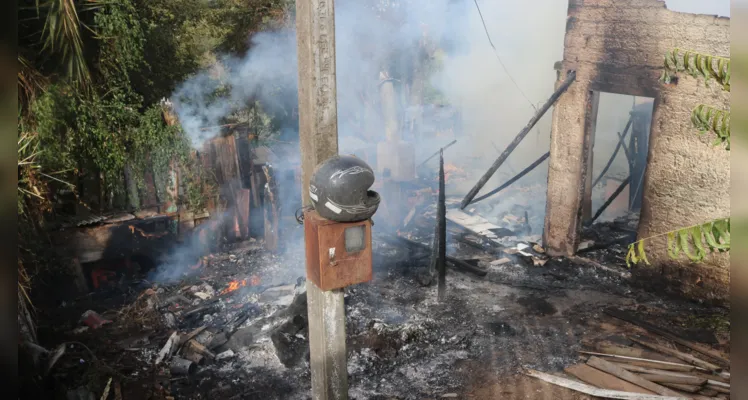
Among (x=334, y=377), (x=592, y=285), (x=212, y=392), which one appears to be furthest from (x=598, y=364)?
(x=212, y=392)

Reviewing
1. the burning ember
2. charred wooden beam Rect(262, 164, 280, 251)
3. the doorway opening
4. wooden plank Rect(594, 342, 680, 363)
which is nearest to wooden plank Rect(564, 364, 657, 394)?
wooden plank Rect(594, 342, 680, 363)

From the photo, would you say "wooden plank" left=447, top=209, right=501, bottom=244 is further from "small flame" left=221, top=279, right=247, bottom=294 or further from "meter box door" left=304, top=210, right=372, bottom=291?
"meter box door" left=304, top=210, right=372, bottom=291

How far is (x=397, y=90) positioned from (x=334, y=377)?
1524 cm

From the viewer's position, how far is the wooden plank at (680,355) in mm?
6777

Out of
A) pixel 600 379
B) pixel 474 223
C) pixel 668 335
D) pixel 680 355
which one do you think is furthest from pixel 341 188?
pixel 474 223

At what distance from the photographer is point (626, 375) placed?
21.9 ft

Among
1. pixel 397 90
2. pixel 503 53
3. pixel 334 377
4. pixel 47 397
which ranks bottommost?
pixel 47 397

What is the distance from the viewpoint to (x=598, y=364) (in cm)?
710

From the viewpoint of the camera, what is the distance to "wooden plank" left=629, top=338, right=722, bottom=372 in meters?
6.78

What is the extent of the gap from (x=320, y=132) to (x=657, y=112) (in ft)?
25.4

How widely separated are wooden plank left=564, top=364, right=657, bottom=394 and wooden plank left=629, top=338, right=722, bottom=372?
1.04 meters

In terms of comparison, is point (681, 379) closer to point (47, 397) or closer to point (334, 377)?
point (334, 377)

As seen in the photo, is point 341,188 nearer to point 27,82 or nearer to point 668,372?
point 668,372

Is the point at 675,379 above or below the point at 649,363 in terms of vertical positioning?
above
